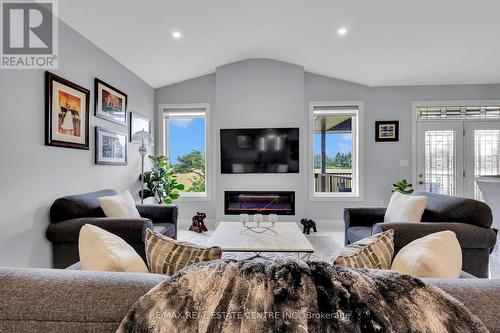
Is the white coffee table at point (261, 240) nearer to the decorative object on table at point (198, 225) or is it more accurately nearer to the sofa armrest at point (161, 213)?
the sofa armrest at point (161, 213)

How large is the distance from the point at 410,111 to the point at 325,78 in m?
1.68

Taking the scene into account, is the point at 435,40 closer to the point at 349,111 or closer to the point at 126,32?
the point at 349,111

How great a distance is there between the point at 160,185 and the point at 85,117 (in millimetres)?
1608

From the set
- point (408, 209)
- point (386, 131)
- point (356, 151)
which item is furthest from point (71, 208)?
point (386, 131)

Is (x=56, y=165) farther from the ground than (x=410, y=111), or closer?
closer

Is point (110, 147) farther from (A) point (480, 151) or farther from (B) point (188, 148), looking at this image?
(A) point (480, 151)

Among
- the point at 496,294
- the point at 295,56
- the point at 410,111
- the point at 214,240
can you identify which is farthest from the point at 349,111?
the point at 496,294

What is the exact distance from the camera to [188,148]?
4926 millimetres

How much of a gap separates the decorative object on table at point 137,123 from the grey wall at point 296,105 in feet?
2.07

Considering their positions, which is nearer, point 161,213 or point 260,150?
point 161,213

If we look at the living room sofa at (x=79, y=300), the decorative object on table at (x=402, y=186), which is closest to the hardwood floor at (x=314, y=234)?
the decorative object on table at (x=402, y=186)

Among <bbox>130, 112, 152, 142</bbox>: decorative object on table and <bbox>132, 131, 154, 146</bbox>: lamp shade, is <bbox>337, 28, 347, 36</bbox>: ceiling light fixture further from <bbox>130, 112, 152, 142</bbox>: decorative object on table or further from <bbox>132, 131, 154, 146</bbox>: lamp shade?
<bbox>130, 112, 152, 142</bbox>: decorative object on table

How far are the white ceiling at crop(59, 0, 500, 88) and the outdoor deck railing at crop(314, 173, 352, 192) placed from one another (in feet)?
5.89

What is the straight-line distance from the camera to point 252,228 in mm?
2816
